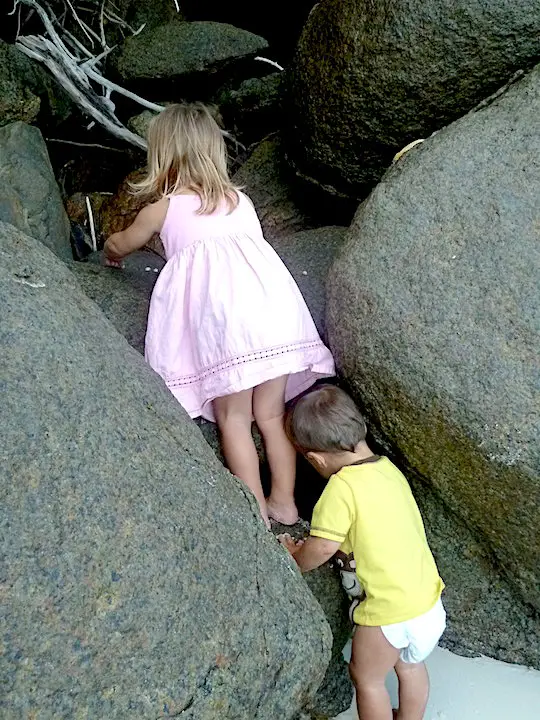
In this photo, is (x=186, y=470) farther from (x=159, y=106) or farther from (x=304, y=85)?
(x=159, y=106)

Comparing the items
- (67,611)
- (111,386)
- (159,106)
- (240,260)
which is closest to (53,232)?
(240,260)

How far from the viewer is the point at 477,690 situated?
2.16 meters

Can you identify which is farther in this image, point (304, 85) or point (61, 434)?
point (304, 85)

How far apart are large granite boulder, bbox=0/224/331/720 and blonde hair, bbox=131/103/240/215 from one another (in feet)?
2.53

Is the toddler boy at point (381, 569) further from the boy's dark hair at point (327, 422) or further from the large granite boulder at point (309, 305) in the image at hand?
the large granite boulder at point (309, 305)

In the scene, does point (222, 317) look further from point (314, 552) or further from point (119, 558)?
point (119, 558)

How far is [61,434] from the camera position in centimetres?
147

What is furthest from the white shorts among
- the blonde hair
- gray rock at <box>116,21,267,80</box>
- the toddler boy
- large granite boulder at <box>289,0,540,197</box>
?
gray rock at <box>116,21,267,80</box>

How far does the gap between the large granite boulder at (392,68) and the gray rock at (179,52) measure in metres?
0.99

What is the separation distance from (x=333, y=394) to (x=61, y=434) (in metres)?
0.89

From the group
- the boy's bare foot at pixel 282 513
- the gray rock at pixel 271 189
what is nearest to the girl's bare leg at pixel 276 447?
the boy's bare foot at pixel 282 513

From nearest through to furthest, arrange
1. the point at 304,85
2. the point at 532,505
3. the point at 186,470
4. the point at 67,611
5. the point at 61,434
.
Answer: the point at 67,611
the point at 61,434
the point at 186,470
the point at 532,505
the point at 304,85

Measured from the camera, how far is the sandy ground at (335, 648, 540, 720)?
2080mm

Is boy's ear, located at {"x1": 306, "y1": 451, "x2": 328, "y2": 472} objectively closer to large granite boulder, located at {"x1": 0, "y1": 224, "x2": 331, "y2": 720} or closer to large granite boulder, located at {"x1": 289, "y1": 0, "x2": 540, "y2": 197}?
large granite boulder, located at {"x1": 0, "y1": 224, "x2": 331, "y2": 720}
